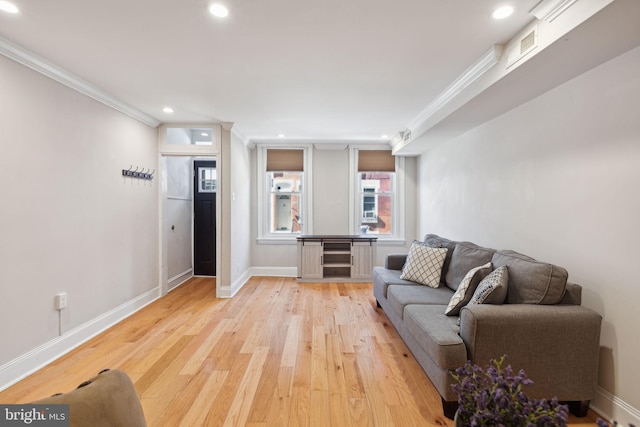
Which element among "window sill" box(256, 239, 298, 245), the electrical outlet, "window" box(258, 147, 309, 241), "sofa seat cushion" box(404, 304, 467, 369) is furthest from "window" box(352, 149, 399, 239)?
the electrical outlet

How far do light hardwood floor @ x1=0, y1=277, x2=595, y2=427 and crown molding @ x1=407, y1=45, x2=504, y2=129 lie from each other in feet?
8.04

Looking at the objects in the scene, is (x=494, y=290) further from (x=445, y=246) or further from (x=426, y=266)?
(x=445, y=246)

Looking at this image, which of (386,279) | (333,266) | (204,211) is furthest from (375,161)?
(204,211)

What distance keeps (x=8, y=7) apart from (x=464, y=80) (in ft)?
10.8

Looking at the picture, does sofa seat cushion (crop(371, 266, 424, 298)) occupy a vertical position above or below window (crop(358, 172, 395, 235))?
below

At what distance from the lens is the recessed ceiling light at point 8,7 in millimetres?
1746

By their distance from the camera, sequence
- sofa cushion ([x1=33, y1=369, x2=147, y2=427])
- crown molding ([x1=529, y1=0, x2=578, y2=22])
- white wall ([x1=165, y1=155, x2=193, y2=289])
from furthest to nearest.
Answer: white wall ([x1=165, y1=155, x2=193, y2=289])
crown molding ([x1=529, y1=0, x2=578, y2=22])
sofa cushion ([x1=33, y1=369, x2=147, y2=427])

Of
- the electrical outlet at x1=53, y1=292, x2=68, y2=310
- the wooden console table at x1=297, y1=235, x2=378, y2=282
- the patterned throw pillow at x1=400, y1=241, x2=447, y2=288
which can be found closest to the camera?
the electrical outlet at x1=53, y1=292, x2=68, y2=310

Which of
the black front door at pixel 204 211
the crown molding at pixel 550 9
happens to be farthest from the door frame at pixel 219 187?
the crown molding at pixel 550 9

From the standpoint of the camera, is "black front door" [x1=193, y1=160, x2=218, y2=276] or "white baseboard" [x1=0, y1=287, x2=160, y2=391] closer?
"white baseboard" [x1=0, y1=287, x2=160, y2=391]

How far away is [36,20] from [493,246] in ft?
13.7

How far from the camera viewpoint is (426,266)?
10.6 ft

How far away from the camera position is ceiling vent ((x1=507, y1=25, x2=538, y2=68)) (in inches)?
70.3

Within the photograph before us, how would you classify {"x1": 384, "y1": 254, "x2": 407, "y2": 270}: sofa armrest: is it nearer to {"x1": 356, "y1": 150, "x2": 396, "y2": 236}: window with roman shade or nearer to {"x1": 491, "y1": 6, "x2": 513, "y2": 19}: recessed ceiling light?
{"x1": 356, "y1": 150, "x2": 396, "y2": 236}: window with roman shade
